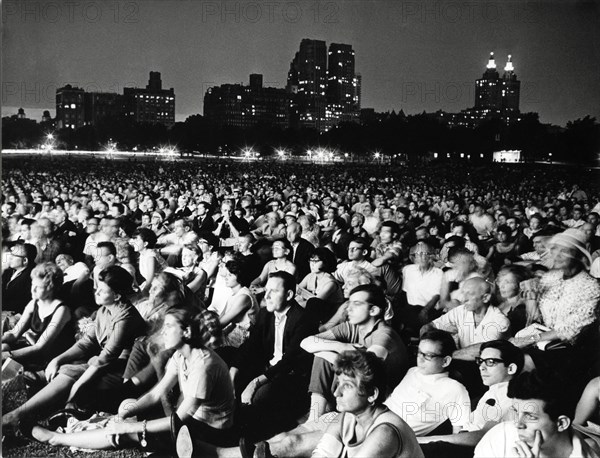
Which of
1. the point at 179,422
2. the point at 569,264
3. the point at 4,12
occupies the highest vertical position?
the point at 4,12

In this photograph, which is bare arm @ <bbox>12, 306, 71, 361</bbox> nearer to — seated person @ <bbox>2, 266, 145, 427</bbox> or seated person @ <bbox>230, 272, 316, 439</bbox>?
seated person @ <bbox>2, 266, 145, 427</bbox>

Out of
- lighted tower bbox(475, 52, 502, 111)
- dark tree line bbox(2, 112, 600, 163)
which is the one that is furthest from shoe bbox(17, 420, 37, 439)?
dark tree line bbox(2, 112, 600, 163)

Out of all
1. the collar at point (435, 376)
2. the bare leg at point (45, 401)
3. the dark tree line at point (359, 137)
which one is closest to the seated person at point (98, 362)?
the bare leg at point (45, 401)

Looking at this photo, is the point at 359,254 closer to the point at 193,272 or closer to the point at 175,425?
the point at 193,272

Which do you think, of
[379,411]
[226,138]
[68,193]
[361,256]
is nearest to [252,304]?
[361,256]

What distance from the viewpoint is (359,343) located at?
4.49 meters

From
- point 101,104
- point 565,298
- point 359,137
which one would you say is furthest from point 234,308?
point 359,137

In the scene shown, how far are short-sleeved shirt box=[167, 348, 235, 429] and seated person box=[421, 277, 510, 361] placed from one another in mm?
1443

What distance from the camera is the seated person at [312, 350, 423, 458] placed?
3.07 metres

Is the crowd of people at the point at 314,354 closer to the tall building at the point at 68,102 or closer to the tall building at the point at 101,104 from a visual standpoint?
the tall building at the point at 68,102

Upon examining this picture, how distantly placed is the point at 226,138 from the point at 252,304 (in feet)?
175

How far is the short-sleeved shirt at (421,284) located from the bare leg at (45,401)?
308 cm

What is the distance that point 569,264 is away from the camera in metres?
5.05

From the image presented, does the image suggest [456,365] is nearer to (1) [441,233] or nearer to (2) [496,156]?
(1) [441,233]
